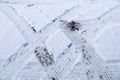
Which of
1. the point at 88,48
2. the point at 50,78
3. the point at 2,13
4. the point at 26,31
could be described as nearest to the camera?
the point at 50,78

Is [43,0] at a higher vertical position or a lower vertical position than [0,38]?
higher

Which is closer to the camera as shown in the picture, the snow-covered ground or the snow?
the snow-covered ground

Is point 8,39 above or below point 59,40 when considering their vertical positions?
above

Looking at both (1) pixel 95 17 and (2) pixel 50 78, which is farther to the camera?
(1) pixel 95 17

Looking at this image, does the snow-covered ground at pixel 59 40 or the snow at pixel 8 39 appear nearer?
the snow-covered ground at pixel 59 40

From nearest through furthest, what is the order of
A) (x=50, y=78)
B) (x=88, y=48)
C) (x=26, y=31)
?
(x=50, y=78)
(x=88, y=48)
(x=26, y=31)

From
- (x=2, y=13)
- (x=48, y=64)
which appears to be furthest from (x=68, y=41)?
(x=2, y=13)

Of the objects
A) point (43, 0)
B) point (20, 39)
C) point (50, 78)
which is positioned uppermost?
point (43, 0)

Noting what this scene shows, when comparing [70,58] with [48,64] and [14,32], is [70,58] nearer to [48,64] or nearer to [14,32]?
[48,64]
